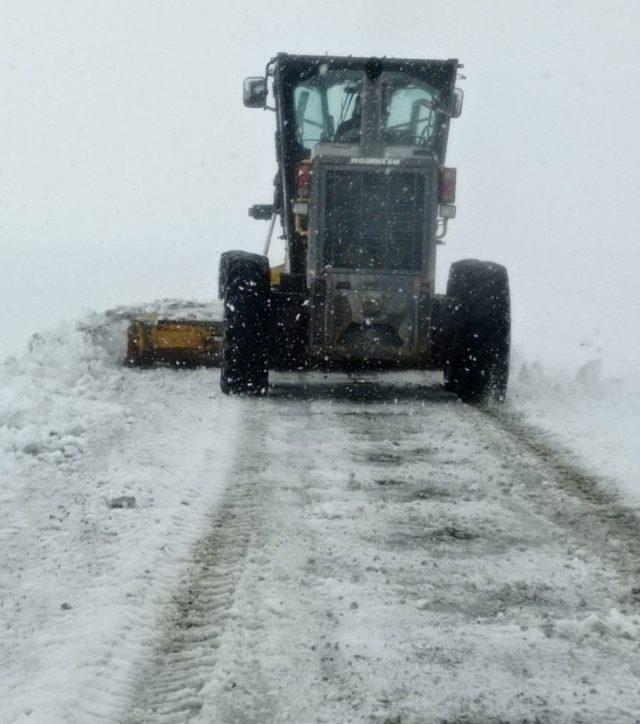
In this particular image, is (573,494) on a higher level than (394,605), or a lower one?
lower

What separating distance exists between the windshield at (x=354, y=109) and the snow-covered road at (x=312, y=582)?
11.4 ft

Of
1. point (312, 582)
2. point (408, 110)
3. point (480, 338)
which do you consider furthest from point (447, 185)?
point (312, 582)

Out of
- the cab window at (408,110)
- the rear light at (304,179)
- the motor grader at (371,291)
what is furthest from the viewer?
the cab window at (408,110)

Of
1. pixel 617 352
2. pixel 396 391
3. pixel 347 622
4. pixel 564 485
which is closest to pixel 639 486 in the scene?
pixel 564 485

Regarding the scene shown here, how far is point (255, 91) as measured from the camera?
944cm

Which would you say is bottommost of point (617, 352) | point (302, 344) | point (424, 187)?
point (617, 352)

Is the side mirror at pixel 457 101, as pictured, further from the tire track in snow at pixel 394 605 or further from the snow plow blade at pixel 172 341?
the tire track in snow at pixel 394 605

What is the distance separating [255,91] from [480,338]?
277 centimetres

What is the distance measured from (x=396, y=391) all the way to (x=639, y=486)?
13.0 feet

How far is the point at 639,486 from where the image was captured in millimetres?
5488

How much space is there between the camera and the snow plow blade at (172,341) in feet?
33.1

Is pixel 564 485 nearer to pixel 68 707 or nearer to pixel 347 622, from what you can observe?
pixel 347 622

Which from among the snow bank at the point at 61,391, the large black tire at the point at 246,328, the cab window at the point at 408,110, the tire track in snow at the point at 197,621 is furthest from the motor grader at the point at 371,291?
the tire track in snow at the point at 197,621

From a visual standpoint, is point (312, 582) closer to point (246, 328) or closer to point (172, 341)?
point (246, 328)
